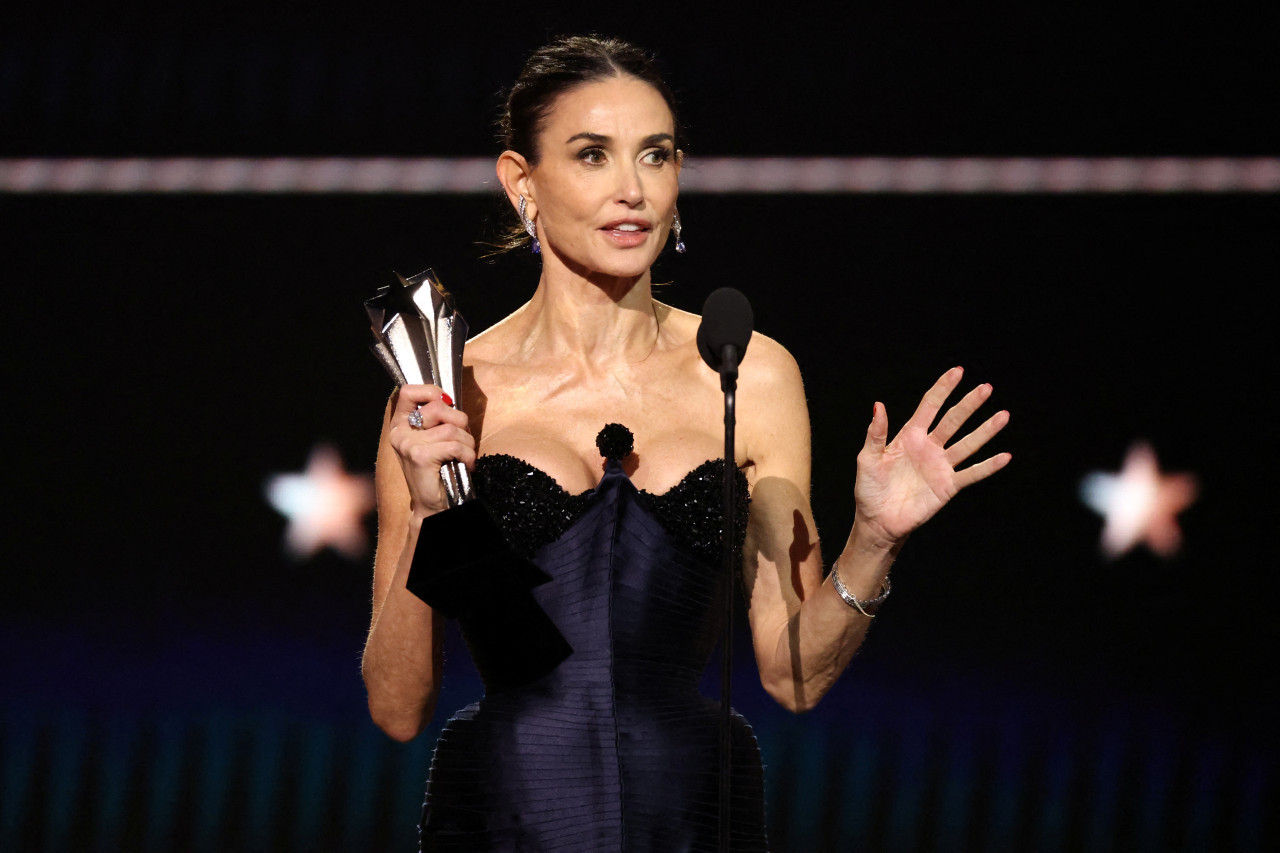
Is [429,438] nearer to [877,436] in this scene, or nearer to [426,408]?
[426,408]

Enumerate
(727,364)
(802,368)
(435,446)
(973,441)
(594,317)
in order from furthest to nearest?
(802,368), (594,317), (973,441), (435,446), (727,364)

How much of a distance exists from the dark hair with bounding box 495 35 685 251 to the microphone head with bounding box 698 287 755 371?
58 centimetres

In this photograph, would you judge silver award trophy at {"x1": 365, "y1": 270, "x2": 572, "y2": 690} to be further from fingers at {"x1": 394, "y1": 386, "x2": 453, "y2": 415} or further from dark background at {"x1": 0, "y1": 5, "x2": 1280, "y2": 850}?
dark background at {"x1": 0, "y1": 5, "x2": 1280, "y2": 850}

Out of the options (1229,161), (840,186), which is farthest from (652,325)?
(1229,161)

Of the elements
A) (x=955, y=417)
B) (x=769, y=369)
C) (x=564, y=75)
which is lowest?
(x=955, y=417)

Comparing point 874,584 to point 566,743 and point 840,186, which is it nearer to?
point 566,743

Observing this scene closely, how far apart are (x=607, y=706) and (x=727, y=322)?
0.54m

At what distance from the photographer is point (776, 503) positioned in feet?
5.75

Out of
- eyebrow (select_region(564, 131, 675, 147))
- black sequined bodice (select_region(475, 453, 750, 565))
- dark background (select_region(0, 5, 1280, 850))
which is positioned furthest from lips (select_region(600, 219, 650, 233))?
dark background (select_region(0, 5, 1280, 850))

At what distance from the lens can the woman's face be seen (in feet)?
5.62

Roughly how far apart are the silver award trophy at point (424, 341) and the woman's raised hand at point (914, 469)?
1.50ft

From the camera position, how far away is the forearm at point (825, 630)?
156cm

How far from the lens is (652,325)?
6.11ft

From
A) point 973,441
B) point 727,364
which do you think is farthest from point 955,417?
point 727,364
